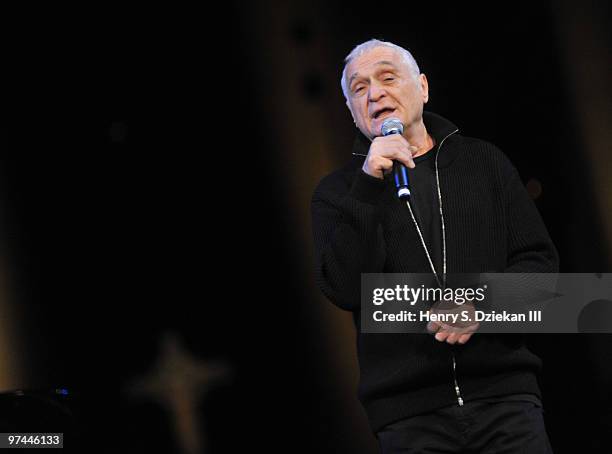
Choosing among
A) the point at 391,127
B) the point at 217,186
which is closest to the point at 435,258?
the point at 391,127

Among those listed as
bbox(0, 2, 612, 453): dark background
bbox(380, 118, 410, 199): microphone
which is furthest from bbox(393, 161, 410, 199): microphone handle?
bbox(0, 2, 612, 453): dark background

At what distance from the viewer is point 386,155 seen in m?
1.43

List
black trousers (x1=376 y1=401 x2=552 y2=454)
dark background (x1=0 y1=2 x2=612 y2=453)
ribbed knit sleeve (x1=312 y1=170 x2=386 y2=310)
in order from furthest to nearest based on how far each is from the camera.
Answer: dark background (x1=0 y1=2 x2=612 y2=453) → ribbed knit sleeve (x1=312 y1=170 x2=386 y2=310) → black trousers (x1=376 y1=401 x2=552 y2=454)

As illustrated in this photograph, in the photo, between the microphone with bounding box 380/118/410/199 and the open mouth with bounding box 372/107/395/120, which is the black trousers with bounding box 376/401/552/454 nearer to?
the microphone with bounding box 380/118/410/199

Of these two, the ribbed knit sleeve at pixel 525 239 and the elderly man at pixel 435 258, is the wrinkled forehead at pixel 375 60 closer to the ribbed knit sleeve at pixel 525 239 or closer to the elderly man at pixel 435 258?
the elderly man at pixel 435 258

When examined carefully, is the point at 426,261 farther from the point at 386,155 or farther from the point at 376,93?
the point at 376,93

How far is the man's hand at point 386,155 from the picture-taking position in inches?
56.3

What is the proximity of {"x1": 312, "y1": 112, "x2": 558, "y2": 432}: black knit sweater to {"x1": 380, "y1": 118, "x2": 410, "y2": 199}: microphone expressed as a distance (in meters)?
0.05

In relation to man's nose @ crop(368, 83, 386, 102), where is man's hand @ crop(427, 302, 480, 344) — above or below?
below

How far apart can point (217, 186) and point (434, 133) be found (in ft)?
3.84

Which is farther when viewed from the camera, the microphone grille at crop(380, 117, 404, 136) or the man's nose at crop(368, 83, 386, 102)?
the man's nose at crop(368, 83, 386, 102)

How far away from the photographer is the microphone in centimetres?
140

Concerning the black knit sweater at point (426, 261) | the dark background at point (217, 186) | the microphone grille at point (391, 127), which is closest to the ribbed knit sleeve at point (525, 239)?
the black knit sweater at point (426, 261)

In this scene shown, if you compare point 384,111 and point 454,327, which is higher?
point 384,111
